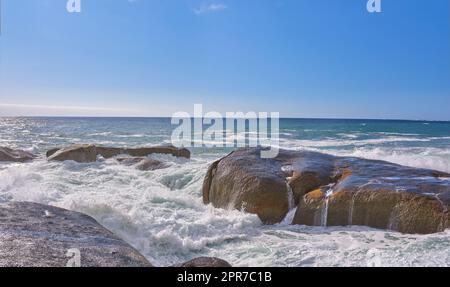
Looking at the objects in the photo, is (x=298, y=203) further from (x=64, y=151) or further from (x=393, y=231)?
(x=64, y=151)

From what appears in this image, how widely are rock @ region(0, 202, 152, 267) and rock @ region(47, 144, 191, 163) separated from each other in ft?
32.7

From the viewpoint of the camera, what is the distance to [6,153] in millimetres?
16828

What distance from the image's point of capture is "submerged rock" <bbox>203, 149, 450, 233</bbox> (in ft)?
22.2

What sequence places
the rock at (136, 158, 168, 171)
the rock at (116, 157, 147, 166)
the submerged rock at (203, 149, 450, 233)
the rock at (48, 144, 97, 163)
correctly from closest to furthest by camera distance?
the submerged rock at (203, 149, 450, 233) < the rock at (136, 158, 168, 171) < the rock at (116, 157, 147, 166) < the rock at (48, 144, 97, 163)

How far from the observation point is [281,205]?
7.97 metres

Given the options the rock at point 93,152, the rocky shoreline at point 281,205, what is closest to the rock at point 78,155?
the rock at point 93,152

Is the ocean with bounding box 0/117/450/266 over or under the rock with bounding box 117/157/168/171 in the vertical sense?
under

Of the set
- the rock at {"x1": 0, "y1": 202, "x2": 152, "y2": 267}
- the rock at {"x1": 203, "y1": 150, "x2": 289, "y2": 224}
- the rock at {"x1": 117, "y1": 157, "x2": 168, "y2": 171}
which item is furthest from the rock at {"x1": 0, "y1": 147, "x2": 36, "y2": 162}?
the rock at {"x1": 0, "y1": 202, "x2": 152, "y2": 267}

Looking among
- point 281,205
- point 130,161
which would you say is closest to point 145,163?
point 130,161

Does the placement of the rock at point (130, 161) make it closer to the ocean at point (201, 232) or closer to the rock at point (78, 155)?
the rock at point (78, 155)

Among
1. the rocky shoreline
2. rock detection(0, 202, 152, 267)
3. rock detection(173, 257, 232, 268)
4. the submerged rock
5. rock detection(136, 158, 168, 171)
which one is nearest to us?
rock detection(0, 202, 152, 267)

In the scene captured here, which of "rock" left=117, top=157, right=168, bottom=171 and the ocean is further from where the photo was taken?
"rock" left=117, top=157, right=168, bottom=171

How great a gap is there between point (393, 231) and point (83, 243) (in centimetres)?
508

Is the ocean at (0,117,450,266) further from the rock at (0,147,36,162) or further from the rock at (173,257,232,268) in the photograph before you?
the rock at (0,147,36,162)
